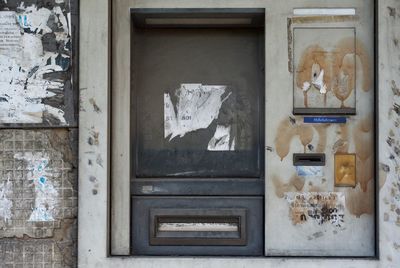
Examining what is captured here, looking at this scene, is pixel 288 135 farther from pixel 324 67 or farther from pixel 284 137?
pixel 324 67

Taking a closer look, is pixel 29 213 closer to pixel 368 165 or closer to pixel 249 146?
pixel 249 146

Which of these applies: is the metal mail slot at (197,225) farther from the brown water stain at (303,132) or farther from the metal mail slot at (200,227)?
the brown water stain at (303,132)

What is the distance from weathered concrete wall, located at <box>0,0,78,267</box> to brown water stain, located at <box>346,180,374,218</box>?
82.0 inches

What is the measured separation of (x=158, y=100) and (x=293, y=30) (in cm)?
118

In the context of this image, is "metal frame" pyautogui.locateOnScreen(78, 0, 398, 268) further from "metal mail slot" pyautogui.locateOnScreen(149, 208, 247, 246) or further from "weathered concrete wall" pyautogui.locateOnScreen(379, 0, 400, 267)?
"metal mail slot" pyautogui.locateOnScreen(149, 208, 247, 246)

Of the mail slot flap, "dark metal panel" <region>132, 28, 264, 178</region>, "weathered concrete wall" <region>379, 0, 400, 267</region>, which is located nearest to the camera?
"weathered concrete wall" <region>379, 0, 400, 267</region>

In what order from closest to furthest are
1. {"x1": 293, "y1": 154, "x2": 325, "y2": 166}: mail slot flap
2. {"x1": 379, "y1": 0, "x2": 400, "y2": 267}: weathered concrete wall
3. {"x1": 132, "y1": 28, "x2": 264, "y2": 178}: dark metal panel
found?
{"x1": 379, "y1": 0, "x2": 400, "y2": 267}: weathered concrete wall
{"x1": 293, "y1": 154, "x2": 325, "y2": 166}: mail slot flap
{"x1": 132, "y1": 28, "x2": 264, "y2": 178}: dark metal panel

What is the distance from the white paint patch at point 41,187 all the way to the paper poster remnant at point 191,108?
0.96 m

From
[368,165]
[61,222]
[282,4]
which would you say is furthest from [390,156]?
[61,222]

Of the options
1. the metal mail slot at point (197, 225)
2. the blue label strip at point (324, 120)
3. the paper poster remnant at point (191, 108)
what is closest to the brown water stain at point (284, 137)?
the blue label strip at point (324, 120)

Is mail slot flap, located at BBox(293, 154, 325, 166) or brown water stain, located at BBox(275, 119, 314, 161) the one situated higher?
brown water stain, located at BBox(275, 119, 314, 161)

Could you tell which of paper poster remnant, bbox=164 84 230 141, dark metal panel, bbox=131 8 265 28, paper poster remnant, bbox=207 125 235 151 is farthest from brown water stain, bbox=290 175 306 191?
dark metal panel, bbox=131 8 265 28

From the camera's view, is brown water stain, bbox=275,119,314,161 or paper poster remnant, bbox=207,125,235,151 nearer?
brown water stain, bbox=275,119,314,161

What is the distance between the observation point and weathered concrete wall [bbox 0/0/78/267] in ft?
15.5
